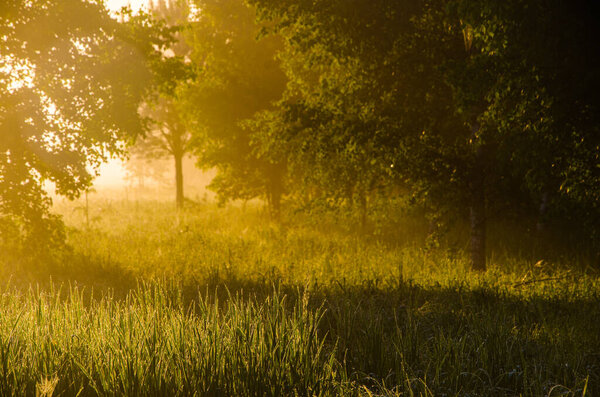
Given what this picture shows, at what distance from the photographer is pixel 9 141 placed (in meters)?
10.4

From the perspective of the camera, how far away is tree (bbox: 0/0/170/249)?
1029 cm

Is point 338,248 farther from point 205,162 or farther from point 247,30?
point 247,30

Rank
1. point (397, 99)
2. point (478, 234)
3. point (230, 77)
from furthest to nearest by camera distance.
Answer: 1. point (230, 77)
2. point (478, 234)
3. point (397, 99)

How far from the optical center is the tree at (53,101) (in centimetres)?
1029

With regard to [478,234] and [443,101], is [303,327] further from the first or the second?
[443,101]

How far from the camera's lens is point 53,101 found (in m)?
10.7

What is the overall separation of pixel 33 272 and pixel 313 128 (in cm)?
712

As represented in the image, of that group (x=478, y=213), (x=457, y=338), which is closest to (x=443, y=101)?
(x=478, y=213)

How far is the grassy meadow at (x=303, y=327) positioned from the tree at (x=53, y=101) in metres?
1.78

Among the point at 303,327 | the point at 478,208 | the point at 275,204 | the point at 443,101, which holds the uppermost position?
the point at 443,101

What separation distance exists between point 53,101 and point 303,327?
9863 mm

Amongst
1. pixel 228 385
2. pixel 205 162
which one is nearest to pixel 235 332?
pixel 228 385

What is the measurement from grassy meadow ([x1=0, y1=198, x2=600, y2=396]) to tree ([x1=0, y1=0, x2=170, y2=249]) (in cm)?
178

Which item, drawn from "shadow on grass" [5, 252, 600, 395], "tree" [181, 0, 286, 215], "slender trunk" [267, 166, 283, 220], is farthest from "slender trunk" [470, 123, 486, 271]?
"slender trunk" [267, 166, 283, 220]
